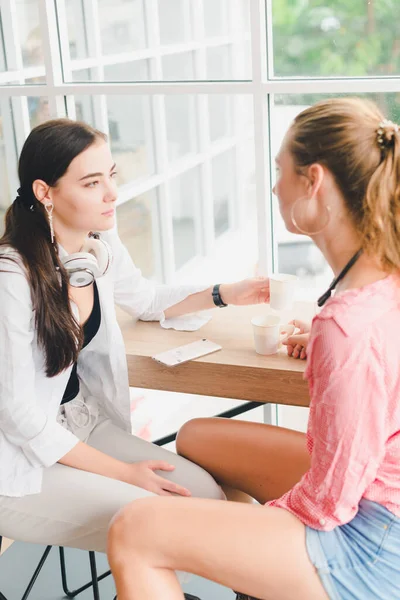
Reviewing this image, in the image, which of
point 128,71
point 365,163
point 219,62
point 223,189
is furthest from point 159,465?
point 128,71

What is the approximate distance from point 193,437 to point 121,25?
1.48m

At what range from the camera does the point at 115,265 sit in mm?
2045

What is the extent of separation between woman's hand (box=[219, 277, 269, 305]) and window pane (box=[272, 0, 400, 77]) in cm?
67

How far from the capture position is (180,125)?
8.46 feet

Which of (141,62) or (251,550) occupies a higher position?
(141,62)

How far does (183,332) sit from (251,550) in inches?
36.4

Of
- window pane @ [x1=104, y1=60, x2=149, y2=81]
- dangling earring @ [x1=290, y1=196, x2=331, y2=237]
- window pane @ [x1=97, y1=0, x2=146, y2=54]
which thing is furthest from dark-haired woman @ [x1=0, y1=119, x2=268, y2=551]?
window pane @ [x1=97, y1=0, x2=146, y2=54]

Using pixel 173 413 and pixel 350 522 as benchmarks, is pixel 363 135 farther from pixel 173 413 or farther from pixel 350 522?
pixel 173 413

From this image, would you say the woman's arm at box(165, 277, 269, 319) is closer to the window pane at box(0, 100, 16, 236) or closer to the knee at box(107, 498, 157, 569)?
the knee at box(107, 498, 157, 569)

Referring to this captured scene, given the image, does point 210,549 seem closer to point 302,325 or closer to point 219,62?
point 302,325

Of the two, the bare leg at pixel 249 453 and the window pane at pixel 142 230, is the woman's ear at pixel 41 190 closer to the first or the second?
the bare leg at pixel 249 453

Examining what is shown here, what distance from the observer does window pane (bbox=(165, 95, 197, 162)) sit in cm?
252

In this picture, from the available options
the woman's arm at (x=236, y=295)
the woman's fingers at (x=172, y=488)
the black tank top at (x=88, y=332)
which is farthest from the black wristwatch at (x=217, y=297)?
the woman's fingers at (x=172, y=488)

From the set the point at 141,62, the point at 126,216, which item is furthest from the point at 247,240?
the point at 141,62
